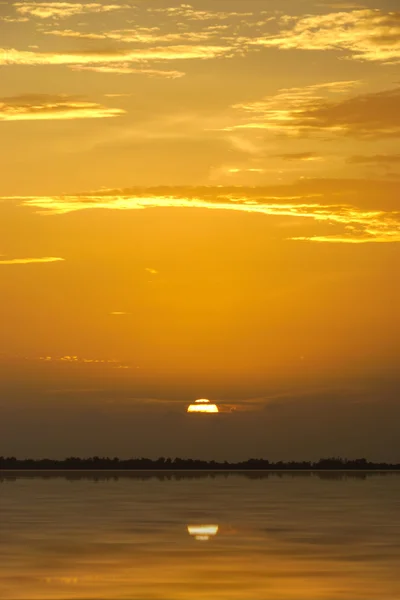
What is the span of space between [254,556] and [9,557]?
7282mm

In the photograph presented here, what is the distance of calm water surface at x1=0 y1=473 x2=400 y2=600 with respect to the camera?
30109 mm

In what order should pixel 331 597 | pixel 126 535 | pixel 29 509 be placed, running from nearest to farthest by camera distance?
pixel 331 597 < pixel 126 535 < pixel 29 509

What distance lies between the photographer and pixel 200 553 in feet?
127

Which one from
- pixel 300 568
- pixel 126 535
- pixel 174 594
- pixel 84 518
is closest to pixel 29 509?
pixel 84 518

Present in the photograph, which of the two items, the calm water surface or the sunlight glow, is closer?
the calm water surface

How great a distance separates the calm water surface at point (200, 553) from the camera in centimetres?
3011

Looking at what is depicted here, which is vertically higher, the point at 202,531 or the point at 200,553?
the point at 202,531

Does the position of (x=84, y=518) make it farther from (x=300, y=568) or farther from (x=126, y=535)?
(x=300, y=568)

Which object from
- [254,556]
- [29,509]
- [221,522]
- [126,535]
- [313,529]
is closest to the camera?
[254,556]

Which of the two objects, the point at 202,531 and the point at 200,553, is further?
the point at 202,531

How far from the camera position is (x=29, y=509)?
6234 centimetres

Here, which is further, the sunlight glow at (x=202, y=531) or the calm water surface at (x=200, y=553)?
the sunlight glow at (x=202, y=531)

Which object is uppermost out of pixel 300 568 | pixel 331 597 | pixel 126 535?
pixel 126 535

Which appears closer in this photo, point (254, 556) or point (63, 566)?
point (63, 566)
